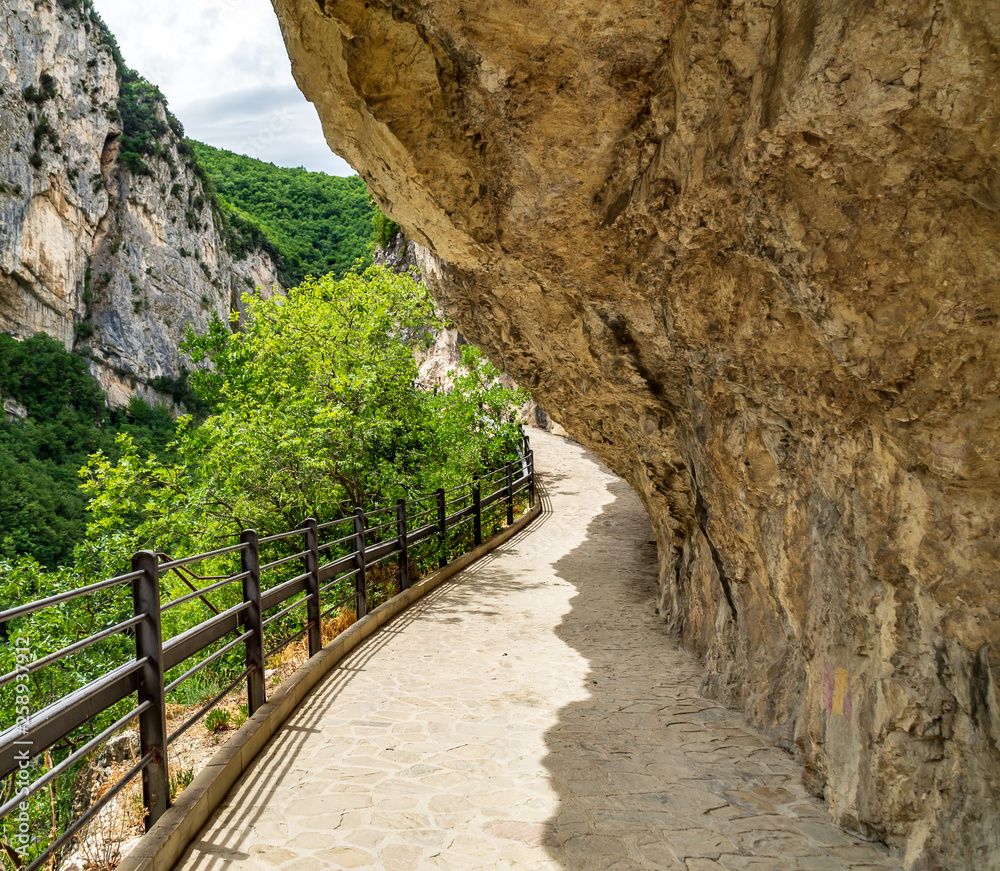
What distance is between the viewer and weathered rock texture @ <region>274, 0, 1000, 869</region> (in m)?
2.57

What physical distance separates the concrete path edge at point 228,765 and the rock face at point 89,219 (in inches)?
1624

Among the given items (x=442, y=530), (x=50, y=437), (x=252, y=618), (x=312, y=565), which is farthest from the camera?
(x=50, y=437)

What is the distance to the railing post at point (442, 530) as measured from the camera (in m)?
10.9

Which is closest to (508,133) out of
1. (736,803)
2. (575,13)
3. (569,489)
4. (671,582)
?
(575,13)

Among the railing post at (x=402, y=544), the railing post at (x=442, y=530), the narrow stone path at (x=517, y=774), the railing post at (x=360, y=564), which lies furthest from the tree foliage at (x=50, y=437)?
the narrow stone path at (x=517, y=774)

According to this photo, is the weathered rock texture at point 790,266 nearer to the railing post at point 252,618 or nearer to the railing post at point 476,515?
the railing post at point 252,618

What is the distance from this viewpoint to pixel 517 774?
4266 mm

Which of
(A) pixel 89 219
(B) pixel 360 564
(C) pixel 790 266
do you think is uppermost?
(A) pixel 89 219

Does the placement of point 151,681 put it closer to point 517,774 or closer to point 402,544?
point 517,774

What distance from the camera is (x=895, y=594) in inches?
129

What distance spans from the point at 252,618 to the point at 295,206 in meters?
85.9

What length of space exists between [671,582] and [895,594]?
5.45 meters

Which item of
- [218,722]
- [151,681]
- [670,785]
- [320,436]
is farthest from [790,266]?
[320,436]

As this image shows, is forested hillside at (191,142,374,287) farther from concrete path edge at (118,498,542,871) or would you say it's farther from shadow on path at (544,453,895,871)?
shadow on path at (544,453,895,871)
